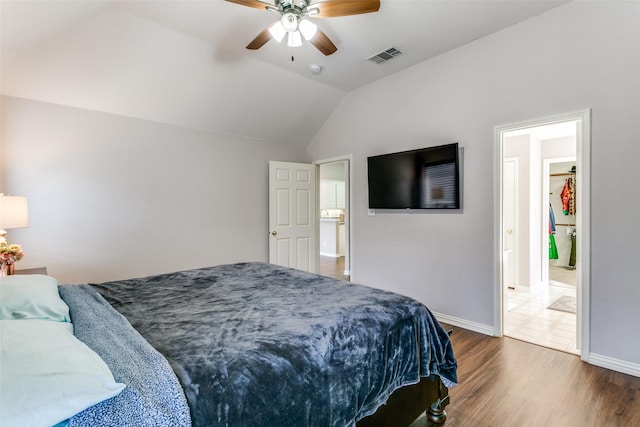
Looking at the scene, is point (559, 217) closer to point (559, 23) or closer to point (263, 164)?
point (559, 23)

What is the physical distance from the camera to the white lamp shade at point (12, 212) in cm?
233

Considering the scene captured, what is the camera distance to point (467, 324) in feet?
10.7

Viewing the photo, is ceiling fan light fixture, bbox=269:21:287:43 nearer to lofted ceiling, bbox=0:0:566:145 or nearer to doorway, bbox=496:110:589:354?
lofted ceiling, bbox=0:0:566:145

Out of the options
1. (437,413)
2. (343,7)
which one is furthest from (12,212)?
(437,413)

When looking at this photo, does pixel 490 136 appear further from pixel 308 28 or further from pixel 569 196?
pixel 569 196

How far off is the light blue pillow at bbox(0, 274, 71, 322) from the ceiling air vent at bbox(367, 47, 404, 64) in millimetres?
3445

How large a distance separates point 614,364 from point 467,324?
1127mm

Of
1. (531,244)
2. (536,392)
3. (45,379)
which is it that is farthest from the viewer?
(531,244)

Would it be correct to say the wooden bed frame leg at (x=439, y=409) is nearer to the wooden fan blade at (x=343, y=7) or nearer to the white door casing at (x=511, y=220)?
the wooden fan blade at (x=343, y=7)

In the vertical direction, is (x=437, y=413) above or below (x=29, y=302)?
below

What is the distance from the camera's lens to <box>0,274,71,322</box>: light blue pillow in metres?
1.28

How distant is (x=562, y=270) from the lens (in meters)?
5.89

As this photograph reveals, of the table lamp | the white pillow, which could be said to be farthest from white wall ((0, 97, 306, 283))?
the white pillow

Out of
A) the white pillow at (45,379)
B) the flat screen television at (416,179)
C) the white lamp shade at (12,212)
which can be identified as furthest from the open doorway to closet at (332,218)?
the white pillow at (45,379)
